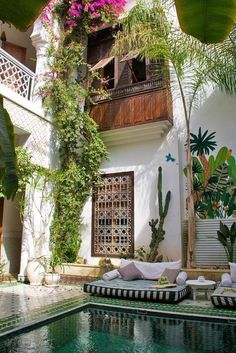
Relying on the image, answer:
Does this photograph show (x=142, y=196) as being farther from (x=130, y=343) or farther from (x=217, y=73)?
(x=130, y=343)

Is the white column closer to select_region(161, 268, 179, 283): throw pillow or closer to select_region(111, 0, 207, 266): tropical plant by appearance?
select_region(111, 0, 207, 266): tropical plant

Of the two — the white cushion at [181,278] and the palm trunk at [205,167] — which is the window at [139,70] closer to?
the palm trunk at [205,167]

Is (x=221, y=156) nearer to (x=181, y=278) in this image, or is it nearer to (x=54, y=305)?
(x=181, y=278)

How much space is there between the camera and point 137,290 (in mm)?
6254

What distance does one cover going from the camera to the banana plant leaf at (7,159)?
224 centimetres

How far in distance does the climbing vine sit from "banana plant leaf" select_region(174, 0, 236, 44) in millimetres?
7021

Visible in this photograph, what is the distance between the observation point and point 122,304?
597cm

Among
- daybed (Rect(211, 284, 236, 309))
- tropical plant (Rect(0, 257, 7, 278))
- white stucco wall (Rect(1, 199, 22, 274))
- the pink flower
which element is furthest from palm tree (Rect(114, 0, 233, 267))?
white stucco wall (Rect(1, 199, 22, 274))

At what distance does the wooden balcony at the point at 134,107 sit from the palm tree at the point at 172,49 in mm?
535

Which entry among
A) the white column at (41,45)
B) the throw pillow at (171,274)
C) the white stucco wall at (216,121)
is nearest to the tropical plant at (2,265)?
the throw pillow at (171,274)

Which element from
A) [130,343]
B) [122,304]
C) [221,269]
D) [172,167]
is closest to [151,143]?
[172,167]

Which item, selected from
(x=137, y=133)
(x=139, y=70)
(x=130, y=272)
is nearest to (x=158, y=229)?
(x=130, y=272)

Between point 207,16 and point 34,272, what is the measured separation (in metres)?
7.20

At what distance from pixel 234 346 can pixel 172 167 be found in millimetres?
5365
